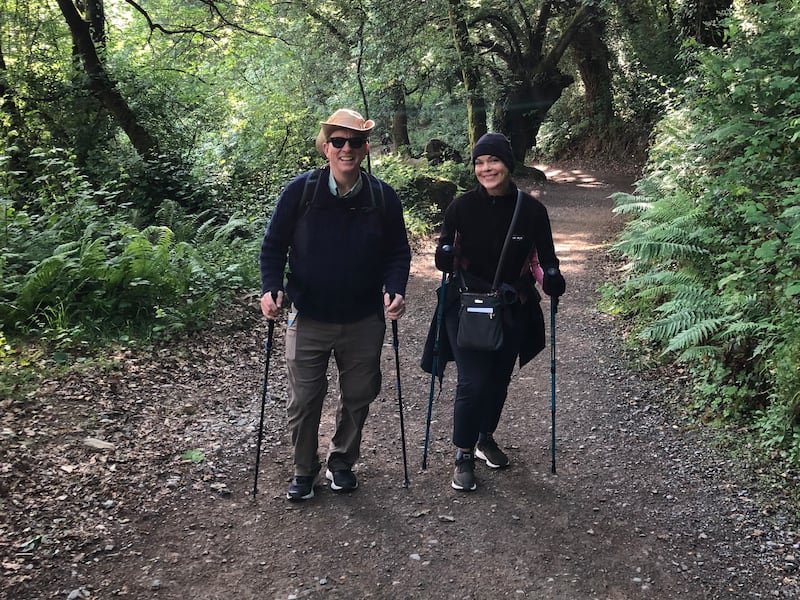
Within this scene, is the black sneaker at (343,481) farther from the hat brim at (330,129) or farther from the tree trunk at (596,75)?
the tree trunk at (596,75)

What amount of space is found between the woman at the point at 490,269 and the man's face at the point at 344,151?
729 millimetres

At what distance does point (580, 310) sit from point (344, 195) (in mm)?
5534

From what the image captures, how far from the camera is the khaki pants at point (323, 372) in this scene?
390 cm

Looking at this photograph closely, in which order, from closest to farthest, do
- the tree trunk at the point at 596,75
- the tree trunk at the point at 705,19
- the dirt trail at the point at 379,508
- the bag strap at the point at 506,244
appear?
the dirt trail at the point at 379,508 → the bag strap at the point at 506,244 → the tree trunk at the point at 705,19 → the tree trunk at the point at 596,75

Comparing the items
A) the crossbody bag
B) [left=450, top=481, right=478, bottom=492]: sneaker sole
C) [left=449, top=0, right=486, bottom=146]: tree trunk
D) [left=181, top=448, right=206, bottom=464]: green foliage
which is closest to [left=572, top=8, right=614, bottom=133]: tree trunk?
[left=449, top=0, right=486, bottom=146]: tree trunk

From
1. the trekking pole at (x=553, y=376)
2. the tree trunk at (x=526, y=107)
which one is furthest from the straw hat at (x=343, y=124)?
the tree trunk at (x=526, y=107)

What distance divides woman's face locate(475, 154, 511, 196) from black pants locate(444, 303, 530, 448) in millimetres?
759

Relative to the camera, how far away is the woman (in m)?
4.02

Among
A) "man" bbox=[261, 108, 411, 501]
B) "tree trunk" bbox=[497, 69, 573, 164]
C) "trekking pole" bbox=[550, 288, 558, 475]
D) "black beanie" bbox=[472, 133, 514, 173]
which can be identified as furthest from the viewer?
"tree trunk" bbox=[497, 69, 573, 164]

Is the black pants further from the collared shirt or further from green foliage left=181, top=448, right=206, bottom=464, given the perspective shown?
green foliage left=181, top=448, right=206, bottom=464

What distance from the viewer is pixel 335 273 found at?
12.3 feet

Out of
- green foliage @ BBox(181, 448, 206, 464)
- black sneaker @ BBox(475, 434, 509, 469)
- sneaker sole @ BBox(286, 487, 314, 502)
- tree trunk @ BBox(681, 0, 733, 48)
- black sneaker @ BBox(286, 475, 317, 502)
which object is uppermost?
tree trunk @ BBox(681, 0, 733, 48)

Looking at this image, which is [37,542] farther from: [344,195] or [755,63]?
[755,63]

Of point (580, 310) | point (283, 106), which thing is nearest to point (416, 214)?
point (283, 106)
